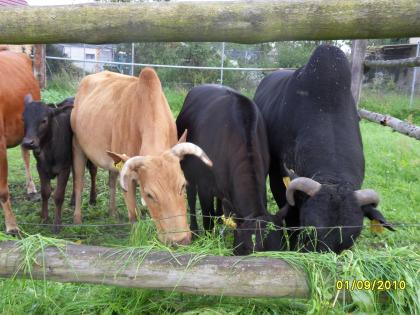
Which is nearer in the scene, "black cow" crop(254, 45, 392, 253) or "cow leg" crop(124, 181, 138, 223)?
"black cow" crop(254, 45, 392, 253)

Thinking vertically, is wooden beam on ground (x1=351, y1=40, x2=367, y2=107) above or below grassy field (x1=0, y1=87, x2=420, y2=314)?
above

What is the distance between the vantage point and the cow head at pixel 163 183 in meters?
3.96

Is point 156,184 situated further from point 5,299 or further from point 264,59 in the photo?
point 264,59

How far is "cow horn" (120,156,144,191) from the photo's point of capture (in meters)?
4.09

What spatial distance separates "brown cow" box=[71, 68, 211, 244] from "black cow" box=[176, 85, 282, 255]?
0.41 metres

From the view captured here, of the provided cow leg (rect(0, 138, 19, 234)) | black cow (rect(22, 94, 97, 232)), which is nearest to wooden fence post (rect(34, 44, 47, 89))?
black cow (rect(22, 94, 97, 232))

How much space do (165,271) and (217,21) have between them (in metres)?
1.41

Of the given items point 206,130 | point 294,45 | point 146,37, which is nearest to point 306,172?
point 206,130

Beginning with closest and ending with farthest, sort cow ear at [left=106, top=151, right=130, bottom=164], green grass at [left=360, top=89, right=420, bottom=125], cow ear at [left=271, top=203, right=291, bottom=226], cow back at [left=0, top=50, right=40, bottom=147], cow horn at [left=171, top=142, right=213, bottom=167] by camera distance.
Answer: cow ear at [left=271, top=203, right=291, bottom=226] < cow horn at [left=171, top=142, right=213, bottom=167] < cow ear at [left=106, top=151, right=130, bottom=164] < cow back at [left=0, top=50, right=40, bottom=147] < green grass at [left=360, top=89, right=420, bottom=125]

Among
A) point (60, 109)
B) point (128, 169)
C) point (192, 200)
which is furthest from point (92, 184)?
point (128, 169)

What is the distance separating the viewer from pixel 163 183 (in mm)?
4047

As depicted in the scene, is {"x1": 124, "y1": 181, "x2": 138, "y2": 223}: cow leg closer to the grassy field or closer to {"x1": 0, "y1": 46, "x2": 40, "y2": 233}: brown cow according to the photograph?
the grassy field
